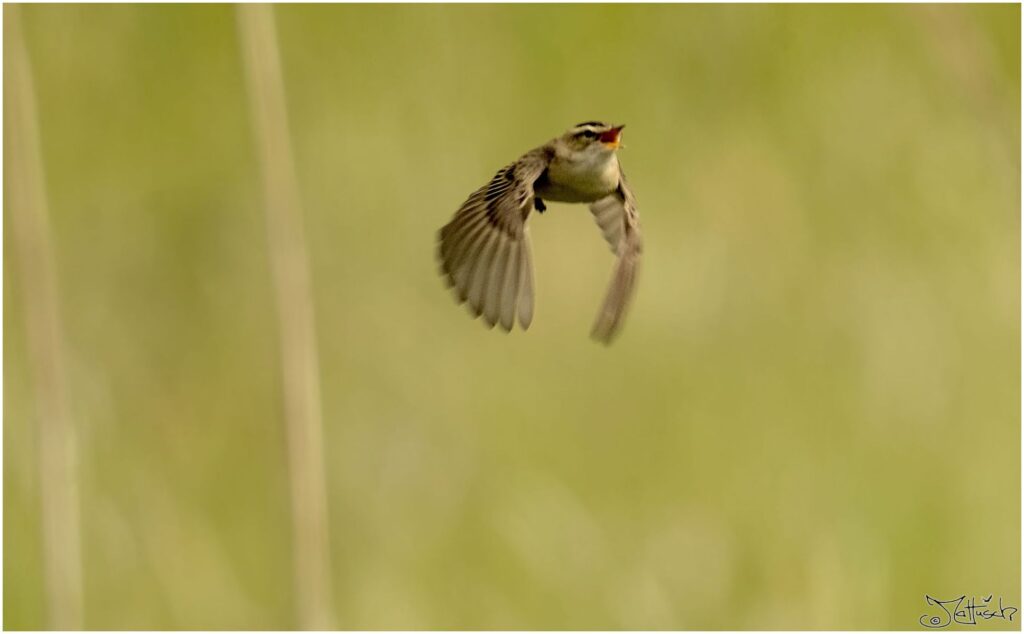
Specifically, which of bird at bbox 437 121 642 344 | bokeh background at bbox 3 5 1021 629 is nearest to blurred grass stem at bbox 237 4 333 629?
bird at bbox 437 121 642 344

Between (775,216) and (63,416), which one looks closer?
(63,416)

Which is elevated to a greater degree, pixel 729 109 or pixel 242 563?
pixel 729 109

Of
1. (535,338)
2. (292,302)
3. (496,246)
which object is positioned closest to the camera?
(496,246)

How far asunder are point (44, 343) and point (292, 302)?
20 cm

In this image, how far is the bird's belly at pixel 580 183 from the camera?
0.63 meters

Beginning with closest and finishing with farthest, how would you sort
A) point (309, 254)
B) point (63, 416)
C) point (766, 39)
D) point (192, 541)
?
point (63, 416)
point (192, 541)
point (309, 254)
point (766, 39)

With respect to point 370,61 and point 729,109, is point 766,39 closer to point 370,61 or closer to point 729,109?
point 729,109

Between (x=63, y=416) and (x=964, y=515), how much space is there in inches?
51.2

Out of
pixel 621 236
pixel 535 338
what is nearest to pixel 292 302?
pixel 621 236

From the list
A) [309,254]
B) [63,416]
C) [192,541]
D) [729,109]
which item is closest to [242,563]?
[192,541]

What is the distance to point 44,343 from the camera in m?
1.10

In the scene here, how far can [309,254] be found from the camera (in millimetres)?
1887

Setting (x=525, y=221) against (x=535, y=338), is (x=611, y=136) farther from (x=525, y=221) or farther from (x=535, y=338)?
(x=535, y=338)

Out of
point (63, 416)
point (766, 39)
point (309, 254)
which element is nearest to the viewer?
point (63, 416)
